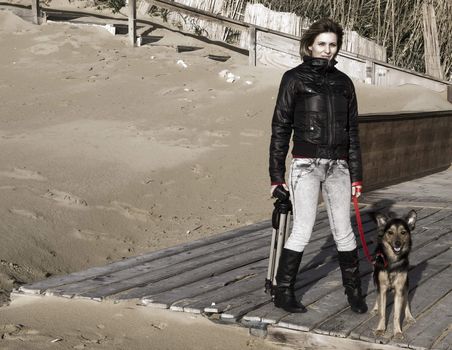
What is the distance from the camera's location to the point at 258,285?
643 cm

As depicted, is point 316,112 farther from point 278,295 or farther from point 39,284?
point 39,284

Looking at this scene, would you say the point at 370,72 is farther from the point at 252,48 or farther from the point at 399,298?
the point at 399,298

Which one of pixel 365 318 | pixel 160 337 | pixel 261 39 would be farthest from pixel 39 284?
pixel 261 39

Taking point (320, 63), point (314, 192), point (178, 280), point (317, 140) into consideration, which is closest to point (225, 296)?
point (178, 280)

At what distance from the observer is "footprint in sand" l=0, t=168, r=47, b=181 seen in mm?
10594

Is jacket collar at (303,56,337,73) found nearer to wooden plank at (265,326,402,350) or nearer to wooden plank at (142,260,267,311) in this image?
wooden plank at (265,326,402,350)

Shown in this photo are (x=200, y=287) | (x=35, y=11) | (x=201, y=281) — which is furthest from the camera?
(x=35, y=11)

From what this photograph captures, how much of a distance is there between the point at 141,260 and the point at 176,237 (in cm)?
228

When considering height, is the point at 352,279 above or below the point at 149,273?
above

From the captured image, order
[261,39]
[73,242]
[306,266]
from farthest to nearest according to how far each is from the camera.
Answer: [261,39], [73,242], [306,266]

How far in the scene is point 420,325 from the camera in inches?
214

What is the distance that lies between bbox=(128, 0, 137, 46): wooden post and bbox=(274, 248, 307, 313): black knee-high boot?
1276cm

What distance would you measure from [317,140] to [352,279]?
99cm

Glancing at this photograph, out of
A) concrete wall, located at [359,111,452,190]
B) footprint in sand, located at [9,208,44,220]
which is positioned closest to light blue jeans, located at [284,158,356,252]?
footprint in sand, located at [9,208,44,220]
